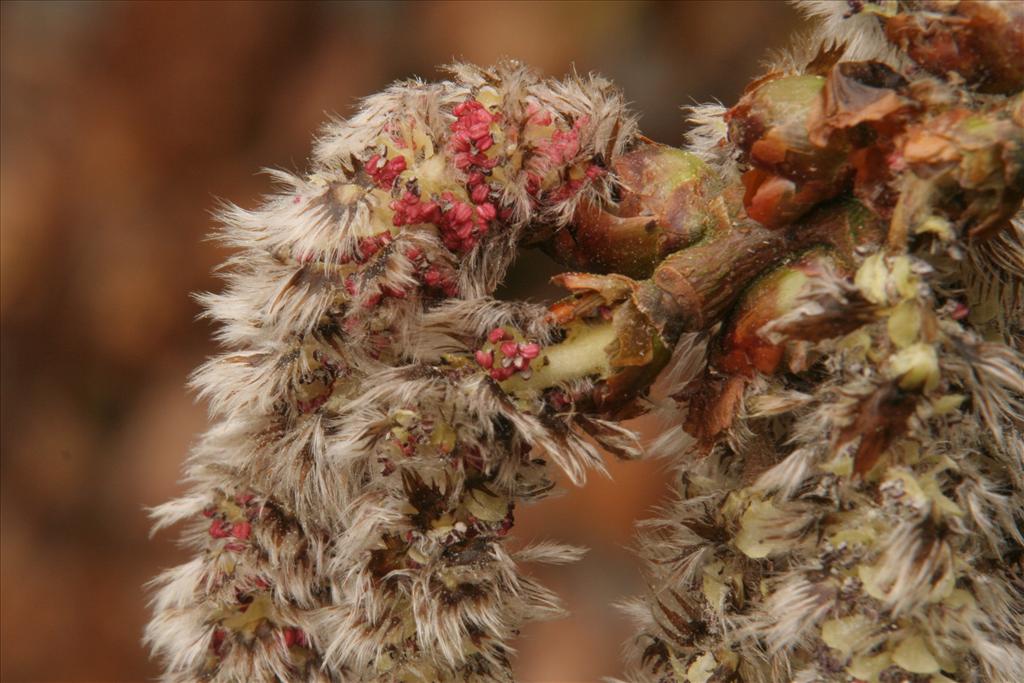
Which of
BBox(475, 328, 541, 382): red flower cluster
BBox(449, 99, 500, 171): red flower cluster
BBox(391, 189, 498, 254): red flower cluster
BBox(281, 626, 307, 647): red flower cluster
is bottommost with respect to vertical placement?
BBox(281, 626, 307, 647): red flower cluster

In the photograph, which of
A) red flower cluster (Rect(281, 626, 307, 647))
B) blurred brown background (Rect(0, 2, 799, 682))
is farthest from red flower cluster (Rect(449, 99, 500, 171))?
blurred brown background (Rect(0, 2, 799, 682))

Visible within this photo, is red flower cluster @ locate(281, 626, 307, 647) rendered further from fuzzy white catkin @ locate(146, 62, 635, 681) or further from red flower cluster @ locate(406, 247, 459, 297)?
red flower cluster @ locate(406, 247, 459, 297)

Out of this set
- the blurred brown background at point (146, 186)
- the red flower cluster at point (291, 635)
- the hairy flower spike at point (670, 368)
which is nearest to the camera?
the hairy flower spike at point (670, 368)

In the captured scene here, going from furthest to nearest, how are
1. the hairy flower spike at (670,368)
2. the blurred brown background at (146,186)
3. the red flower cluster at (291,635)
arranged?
the blurred brown background at (146,186) → the red flower cluster at (291,635) → the hairy flower spike at (670,368)

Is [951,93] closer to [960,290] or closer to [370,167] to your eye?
[960,290]

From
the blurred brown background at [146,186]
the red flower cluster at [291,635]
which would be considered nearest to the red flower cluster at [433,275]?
the red flower cluster at [291,635]

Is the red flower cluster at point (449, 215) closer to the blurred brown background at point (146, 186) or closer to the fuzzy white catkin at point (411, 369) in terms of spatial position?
the fuzzy white catkin at point (411, 369)

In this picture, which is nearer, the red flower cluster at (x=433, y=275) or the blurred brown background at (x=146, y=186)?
the red flower cluster at (x=433, y=275)
